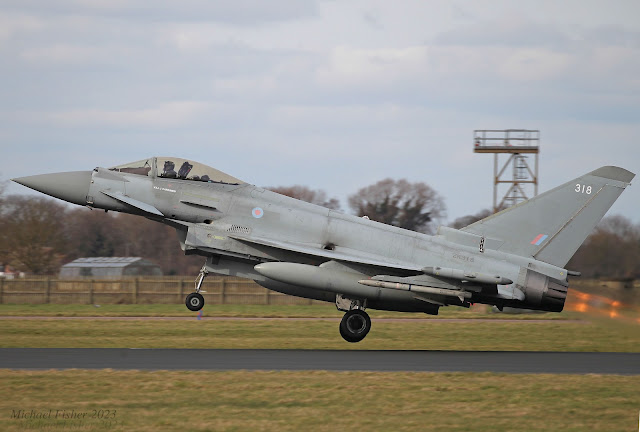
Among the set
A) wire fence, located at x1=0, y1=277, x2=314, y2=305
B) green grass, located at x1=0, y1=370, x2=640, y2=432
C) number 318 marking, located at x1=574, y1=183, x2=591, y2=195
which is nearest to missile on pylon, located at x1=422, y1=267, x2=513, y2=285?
number 318 marking, located at x1=574, y1=183, x2=591, y2=195

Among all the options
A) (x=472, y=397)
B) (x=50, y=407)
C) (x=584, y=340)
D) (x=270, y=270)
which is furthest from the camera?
(x=584, y=340)

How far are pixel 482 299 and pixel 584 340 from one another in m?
5.14

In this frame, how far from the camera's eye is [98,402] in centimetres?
1027

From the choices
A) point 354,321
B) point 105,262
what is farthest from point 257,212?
point 105,262

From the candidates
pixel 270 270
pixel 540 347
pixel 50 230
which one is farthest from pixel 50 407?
pixel 50 230

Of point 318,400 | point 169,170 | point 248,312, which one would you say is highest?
point 169,170

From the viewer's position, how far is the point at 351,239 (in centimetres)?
1761

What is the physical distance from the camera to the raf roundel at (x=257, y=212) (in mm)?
17422

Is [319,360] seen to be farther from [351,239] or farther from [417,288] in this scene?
[351,239]

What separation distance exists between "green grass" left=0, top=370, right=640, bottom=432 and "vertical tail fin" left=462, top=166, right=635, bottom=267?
16.8 ft

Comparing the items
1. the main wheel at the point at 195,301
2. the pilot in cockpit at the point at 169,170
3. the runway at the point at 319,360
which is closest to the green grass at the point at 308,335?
the main wheel at the point at 195,301

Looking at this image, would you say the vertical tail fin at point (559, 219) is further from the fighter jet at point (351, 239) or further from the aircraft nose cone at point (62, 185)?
the aircraft nose cone at point (62, 185)

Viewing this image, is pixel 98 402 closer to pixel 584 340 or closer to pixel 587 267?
pixel 584 340

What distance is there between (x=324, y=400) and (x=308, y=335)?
1018cm
